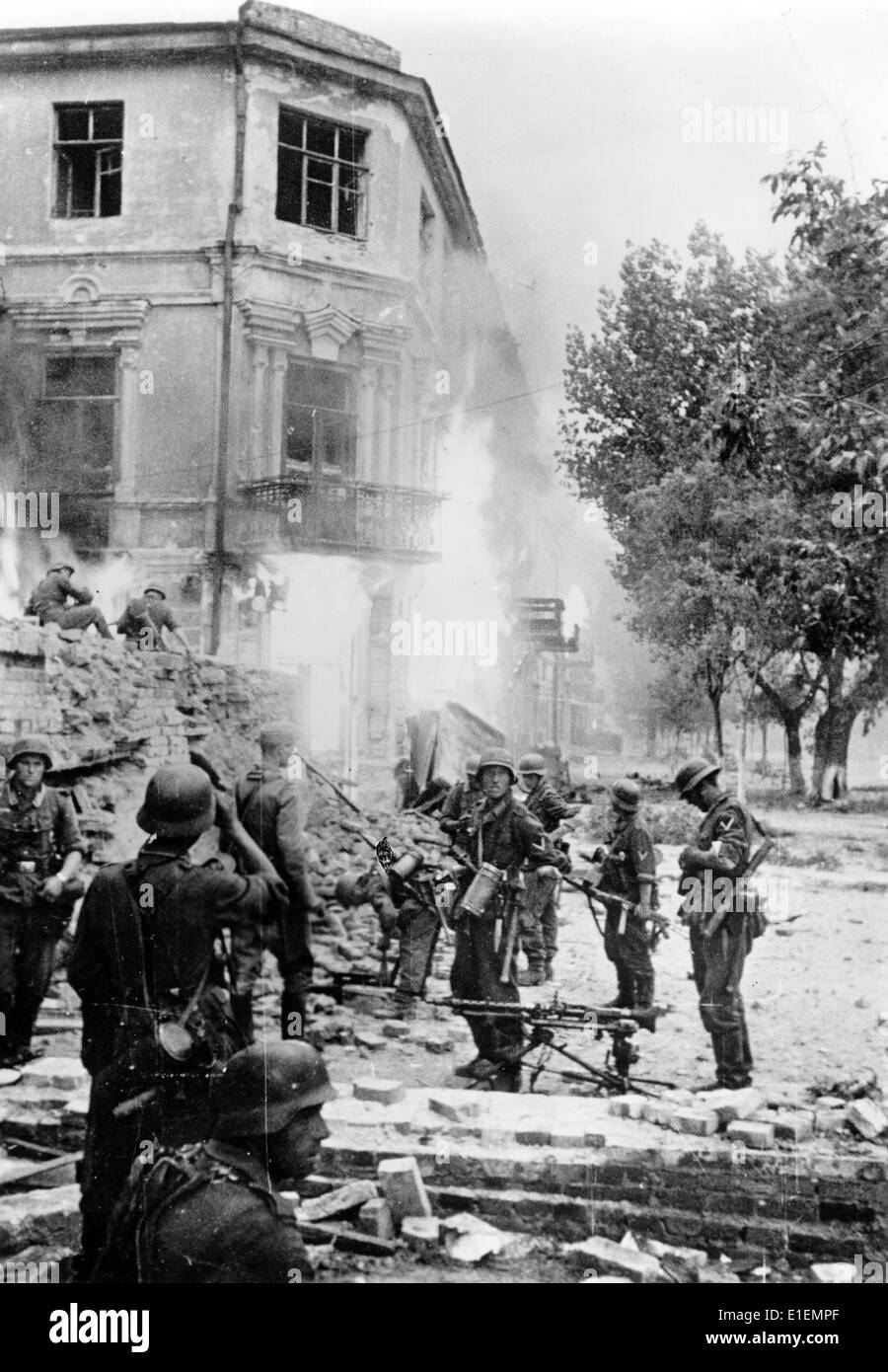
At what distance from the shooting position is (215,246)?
6.62 metres

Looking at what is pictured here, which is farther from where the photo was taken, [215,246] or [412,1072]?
[215,246]

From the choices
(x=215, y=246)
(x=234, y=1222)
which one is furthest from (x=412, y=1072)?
(x=215, y=246)

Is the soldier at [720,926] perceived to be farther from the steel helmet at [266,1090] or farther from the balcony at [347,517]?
the steel helmet at [266,1090]

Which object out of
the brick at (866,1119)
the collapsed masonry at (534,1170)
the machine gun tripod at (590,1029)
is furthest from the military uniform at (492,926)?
the brick at (866,1119)

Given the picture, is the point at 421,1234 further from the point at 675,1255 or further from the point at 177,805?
the point at 177,805

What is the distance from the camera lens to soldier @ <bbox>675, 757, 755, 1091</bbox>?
19.0ft

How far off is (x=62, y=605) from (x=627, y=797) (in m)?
3.81

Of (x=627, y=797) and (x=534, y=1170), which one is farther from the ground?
(x=627, y=797)

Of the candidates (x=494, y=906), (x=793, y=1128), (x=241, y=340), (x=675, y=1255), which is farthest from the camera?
(x=241, y=340)

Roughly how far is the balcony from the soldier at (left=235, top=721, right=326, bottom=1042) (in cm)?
158

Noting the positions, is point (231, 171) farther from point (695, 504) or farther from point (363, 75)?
point (695, 504)

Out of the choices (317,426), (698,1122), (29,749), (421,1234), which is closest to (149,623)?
(29,749)

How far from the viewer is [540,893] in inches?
254
